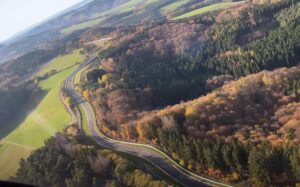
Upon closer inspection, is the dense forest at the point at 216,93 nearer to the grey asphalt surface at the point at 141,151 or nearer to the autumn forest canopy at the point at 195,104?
the autumn forest canopy at the point at 195,104

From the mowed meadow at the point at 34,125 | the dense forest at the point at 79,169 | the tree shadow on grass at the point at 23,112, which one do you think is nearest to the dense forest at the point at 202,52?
the mowed meadow at the point at 34,125

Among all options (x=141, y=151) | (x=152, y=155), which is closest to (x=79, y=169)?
(x=141, y=151)

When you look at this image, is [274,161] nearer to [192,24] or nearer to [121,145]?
[121,145]

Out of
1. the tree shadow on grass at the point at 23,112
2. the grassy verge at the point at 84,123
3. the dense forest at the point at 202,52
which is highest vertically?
the tree shadow on grass at the point at 23,112

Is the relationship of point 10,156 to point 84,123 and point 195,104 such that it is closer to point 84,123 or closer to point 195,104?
point 84,123

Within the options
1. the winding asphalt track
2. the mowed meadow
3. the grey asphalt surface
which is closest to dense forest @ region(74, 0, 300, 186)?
the winding asphalt track

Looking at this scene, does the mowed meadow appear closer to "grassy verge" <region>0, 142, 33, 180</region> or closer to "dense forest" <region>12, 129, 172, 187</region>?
"grassy verge" <region>0, 142, 33, 180</region>

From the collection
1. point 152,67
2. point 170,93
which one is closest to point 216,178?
point 170,93
